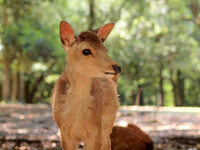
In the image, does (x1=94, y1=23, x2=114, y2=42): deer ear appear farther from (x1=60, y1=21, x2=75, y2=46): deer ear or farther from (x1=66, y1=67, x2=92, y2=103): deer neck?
(x1=66, y1=67, x2=92, y2=103): deer neck

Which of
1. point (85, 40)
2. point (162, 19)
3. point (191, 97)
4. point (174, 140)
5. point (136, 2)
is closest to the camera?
point (85, 40)

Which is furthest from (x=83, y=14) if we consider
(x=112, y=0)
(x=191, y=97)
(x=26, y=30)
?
(x=191, y=97)

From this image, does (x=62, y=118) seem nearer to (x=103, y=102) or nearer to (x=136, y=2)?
(x=103, y=102)

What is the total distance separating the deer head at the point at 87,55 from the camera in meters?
2.83

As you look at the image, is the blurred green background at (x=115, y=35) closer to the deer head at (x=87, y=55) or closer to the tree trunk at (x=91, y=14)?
the tree trunk at (x=91, y=14)

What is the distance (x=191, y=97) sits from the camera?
31688mm

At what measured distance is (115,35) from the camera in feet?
38.2

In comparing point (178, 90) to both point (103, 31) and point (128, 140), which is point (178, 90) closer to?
point (128, 140)

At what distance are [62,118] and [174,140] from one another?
4.73m

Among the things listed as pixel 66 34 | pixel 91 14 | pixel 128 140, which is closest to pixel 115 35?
pixel 91 14

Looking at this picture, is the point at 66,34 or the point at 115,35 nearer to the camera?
the point at 66,34

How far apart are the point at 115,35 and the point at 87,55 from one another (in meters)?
8.88

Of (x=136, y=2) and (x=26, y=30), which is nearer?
(x=136, y=2)

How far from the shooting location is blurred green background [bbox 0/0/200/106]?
457 inches
